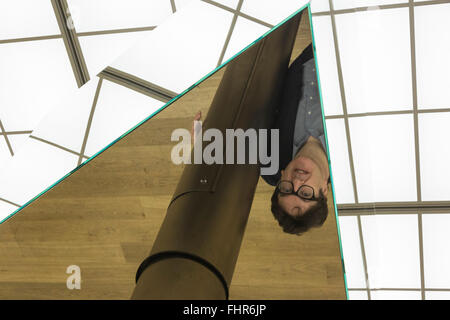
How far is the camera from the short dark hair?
6293mm

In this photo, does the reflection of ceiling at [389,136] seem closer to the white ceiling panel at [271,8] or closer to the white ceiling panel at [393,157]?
the white ceiling panel at [393,157]

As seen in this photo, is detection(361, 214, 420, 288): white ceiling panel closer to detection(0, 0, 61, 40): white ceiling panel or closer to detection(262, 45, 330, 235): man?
detection(262, 45, 330, 235): man

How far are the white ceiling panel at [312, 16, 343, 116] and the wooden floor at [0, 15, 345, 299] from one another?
2860mm

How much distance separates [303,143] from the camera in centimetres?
632

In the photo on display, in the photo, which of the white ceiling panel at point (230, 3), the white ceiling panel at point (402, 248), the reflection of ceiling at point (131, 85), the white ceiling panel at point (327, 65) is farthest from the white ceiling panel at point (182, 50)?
the white ceiling panel at point (402, 248)

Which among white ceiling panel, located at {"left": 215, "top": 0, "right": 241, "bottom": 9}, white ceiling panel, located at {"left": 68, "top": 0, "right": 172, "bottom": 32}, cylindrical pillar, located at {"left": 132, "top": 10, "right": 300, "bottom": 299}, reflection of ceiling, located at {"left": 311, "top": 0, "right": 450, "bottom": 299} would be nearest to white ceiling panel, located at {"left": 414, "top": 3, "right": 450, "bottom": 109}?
reflection of ceiling, located at {"left": 311, "top": 0, "right": 450, "bottom": 299}

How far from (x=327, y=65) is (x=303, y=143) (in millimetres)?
1159

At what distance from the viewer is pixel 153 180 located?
30.3 ft

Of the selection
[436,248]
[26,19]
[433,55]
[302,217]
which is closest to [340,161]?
[302,217]

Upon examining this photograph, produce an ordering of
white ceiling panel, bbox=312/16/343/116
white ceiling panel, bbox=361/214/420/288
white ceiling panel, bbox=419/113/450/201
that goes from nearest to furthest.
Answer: white ceiling panel, bbox=312/16/343/116
white ceiling panel, bbox=419/113/450/201
white ceiling panel, bbox=361/214/420/288

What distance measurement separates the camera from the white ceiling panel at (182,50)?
5.91 meters

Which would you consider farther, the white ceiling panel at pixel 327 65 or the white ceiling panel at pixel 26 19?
the white ceiling panel at pixel 26 19

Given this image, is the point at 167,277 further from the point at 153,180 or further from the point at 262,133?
the point at 153,180

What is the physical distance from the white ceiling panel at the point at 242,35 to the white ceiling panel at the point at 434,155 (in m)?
6.48
